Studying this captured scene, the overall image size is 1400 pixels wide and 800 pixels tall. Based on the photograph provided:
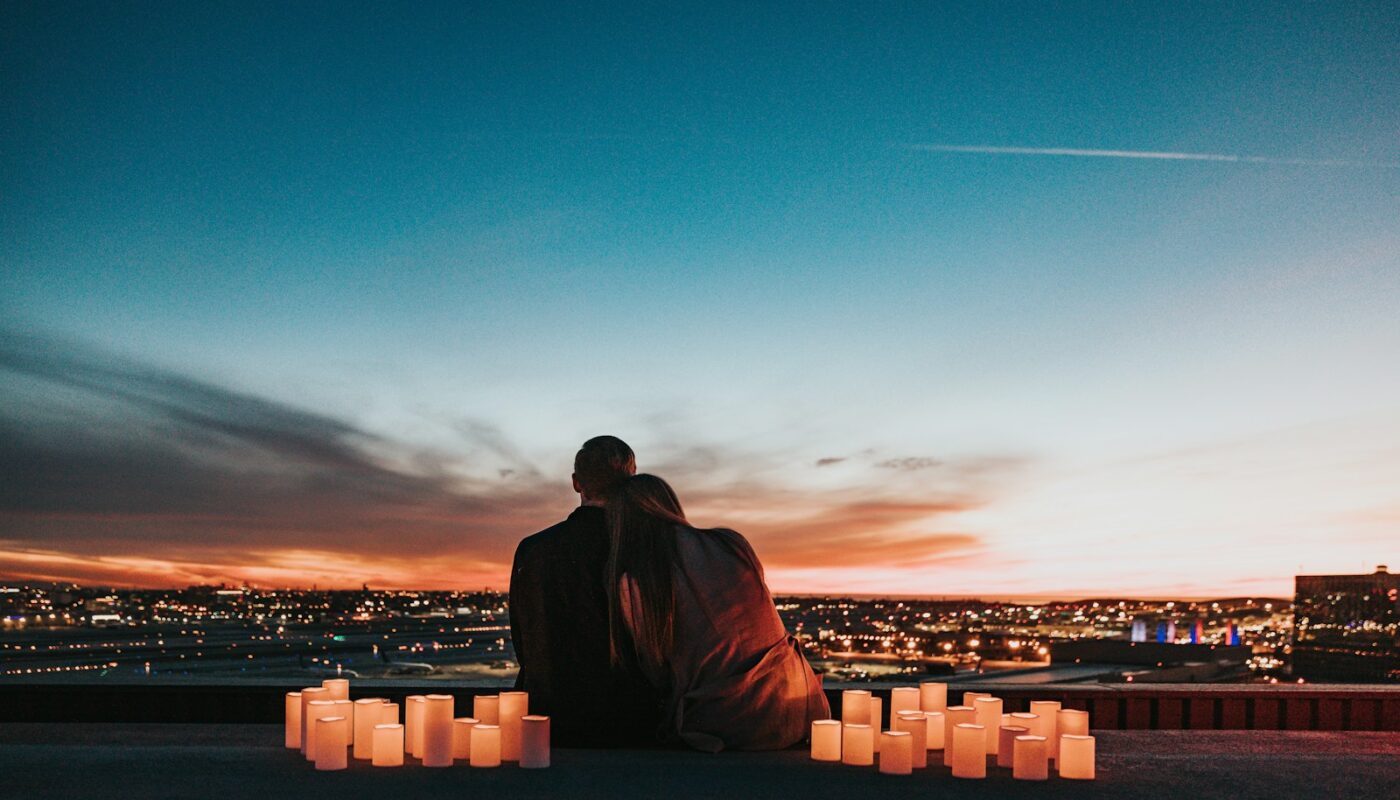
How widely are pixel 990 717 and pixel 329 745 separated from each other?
10.0ft

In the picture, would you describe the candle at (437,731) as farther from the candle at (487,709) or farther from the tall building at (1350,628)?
the tall building at (1350,628)

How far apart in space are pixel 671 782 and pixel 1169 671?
44.0 metres

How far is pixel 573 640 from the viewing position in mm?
5383

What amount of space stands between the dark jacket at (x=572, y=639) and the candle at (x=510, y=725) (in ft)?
1.14

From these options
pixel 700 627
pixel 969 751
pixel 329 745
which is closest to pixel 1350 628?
pixel 969 751

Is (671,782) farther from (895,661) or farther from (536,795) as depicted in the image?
(895,661)

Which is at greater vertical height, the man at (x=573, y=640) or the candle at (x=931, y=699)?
the man at (x=573, y=640)

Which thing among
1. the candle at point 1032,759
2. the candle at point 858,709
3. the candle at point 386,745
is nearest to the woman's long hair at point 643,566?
the candle at point 858,709

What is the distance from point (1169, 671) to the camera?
143 ft

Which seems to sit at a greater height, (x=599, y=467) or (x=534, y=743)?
(x=599, y=467)

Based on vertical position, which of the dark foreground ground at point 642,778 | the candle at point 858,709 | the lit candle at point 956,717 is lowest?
the dark foreground ground at point 642,778

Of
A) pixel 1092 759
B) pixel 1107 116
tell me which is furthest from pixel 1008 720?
pixel 1107 116

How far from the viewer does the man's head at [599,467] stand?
17.9 feet

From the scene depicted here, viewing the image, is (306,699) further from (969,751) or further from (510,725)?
A: (969,751)
